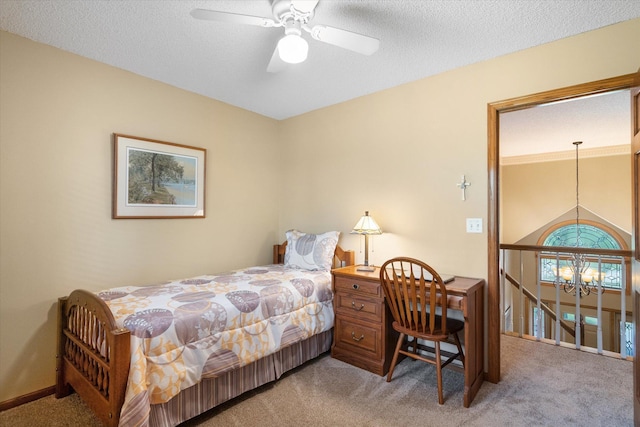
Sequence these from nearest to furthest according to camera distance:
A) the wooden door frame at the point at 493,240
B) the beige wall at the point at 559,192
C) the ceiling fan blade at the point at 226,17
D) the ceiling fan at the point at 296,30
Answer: the ceiling fan blade at the point at 226,17 → the ceiling fan at the point at 296,30 → the wooden door frame at the point at 493,240 → the beige wall at the point at 559,192

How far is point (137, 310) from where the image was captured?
1.93 metres

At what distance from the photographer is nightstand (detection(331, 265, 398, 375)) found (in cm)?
256

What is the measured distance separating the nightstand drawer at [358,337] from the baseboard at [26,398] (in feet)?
6.82

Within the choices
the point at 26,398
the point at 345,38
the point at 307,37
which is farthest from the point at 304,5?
the point at 26,398

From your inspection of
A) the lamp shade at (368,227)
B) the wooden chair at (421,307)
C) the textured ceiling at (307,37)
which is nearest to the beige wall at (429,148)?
the textured ceiling at (307,37)

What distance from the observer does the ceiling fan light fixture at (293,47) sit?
1723mm

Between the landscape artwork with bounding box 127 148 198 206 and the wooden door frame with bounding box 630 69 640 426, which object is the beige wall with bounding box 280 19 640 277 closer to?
the wooden door frame with bounding box 630 69 640 426

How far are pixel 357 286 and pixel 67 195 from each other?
7.43ft

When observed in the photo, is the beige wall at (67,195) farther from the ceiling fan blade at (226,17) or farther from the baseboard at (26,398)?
the ceiling fan blade at (226,17)

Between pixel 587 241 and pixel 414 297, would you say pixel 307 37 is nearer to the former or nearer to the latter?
pixel 414 297

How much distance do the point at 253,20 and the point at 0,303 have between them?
7.66 feet

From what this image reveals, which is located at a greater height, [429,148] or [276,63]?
[276,63]

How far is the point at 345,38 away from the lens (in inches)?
71.4

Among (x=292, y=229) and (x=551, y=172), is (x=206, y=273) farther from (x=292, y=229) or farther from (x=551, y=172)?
(x=551, y=172)
